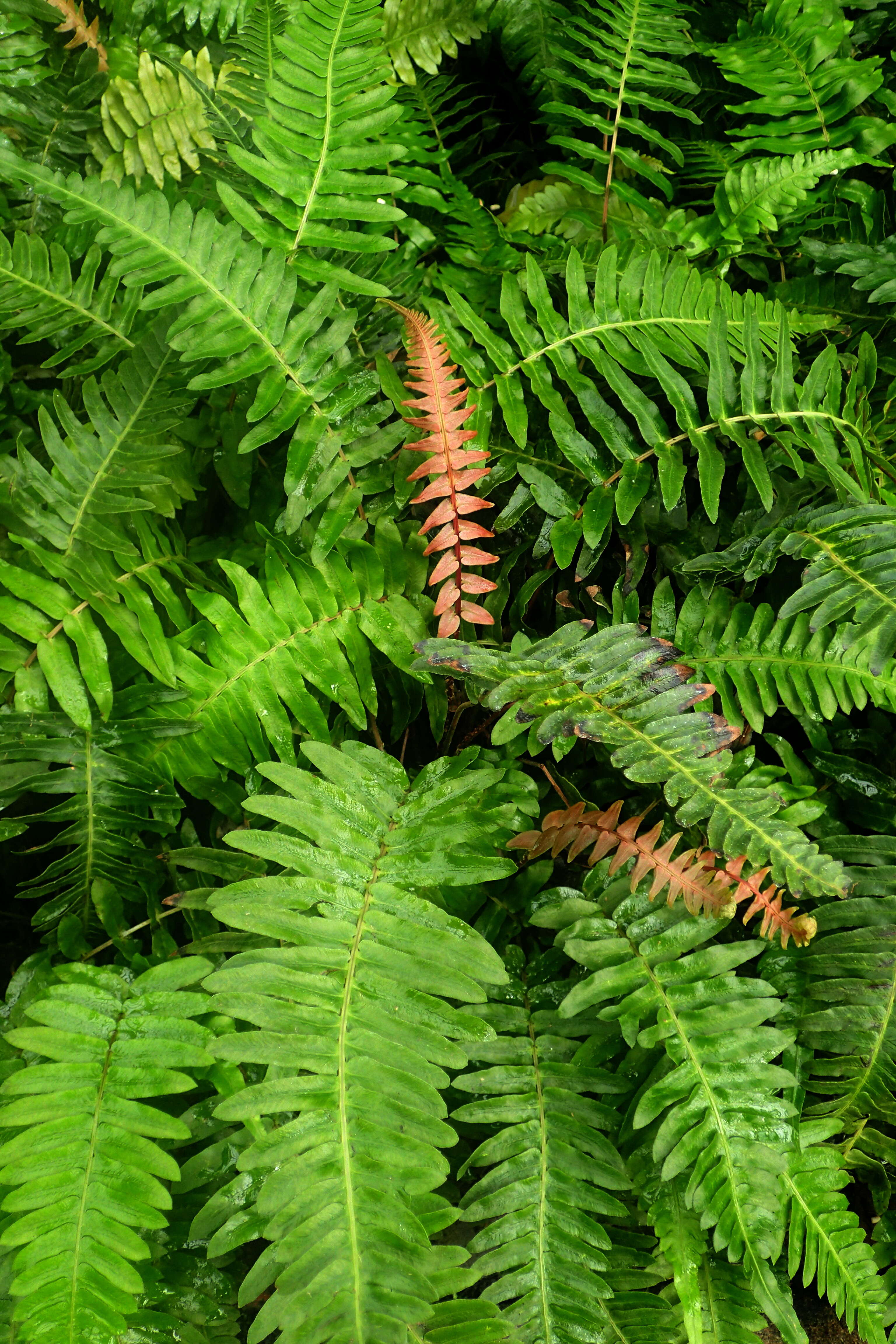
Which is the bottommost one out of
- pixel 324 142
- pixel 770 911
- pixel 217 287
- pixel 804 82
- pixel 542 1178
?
pixel 542 1178

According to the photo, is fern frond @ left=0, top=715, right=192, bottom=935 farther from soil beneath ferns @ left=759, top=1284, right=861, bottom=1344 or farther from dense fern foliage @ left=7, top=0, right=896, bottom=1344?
soil beneath ferns @ left=759, top=1284, right=861, bottom=1344

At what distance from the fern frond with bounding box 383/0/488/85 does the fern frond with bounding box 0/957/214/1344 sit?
2.15 meters

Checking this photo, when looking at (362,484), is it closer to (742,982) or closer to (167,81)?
(742,982)

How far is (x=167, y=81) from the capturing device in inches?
83.4

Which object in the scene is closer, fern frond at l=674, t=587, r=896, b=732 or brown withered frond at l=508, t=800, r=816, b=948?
brown withered frond at l=508, t=800, r=816, b=948

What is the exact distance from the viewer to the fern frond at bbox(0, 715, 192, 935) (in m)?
1.38

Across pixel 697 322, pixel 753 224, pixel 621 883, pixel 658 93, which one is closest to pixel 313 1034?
pixel 621 883

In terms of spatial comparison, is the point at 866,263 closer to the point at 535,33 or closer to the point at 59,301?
the point at 535,33

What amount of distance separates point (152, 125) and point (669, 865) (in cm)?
194

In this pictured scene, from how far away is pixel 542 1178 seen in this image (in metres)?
1.29

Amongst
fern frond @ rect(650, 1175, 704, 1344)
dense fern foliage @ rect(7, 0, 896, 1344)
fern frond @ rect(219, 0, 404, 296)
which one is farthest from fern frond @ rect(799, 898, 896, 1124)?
fern frond @ rect(219, 0, 404, 296)

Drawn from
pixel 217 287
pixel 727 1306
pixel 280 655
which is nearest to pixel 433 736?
pixel 280 655

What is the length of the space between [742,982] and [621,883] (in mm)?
228

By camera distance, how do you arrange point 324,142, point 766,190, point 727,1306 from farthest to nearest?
point 766,190
point 324,142
point 727,1306
